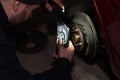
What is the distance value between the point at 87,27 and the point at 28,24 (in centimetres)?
86

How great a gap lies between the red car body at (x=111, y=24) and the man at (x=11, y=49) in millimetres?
197

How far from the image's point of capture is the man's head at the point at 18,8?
1.17 metres

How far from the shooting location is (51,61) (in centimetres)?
193

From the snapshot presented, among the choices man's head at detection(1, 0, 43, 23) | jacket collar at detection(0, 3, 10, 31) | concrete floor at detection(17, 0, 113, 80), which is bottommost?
concrete floor at detection(17, 0, 113, 80)

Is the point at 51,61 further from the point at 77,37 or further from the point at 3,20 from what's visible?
the point at 3,20

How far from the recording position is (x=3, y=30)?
4.06ft

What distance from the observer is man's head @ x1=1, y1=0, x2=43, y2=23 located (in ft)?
3.85

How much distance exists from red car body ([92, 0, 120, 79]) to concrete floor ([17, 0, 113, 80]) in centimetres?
42

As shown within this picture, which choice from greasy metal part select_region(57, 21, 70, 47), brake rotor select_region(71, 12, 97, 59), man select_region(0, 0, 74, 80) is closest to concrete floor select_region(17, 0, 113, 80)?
brake rotor select_region(71, 12, 97, 59)

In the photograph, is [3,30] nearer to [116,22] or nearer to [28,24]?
[116,22]

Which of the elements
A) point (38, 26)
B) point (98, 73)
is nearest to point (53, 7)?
point (98, 73)

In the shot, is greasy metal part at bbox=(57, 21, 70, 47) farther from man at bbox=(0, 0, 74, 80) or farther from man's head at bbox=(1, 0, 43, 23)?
man's head at bbox=(1, 0, 43, 23)

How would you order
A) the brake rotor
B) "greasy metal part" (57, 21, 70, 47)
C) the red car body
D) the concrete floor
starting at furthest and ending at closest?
the concrete floor → the brake rotor → "greasy metal part" (57, 21, 70, 47) → the red car body

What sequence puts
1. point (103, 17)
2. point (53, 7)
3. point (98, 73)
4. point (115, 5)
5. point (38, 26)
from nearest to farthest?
point (115, 5), point (103, 17), point (53, 7), point (98, 73), point (38, 26)
